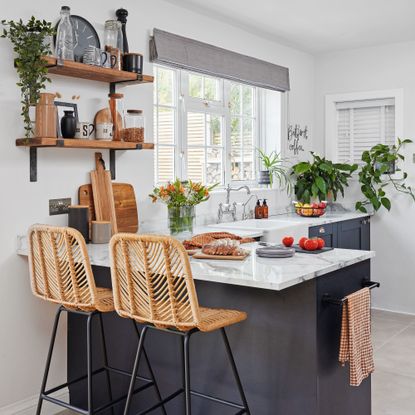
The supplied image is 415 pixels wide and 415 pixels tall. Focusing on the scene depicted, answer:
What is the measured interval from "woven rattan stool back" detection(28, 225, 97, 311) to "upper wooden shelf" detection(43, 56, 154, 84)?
94 cm

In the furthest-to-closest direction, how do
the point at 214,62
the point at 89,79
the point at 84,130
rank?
the point at 214,62
the point at 89,79
the point at 84,130

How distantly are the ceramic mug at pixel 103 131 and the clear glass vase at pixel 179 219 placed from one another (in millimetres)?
598

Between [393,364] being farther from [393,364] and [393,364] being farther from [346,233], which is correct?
[346,233]

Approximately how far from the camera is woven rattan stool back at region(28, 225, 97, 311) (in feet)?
8.53

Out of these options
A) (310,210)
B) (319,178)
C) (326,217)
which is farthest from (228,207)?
(319,178)

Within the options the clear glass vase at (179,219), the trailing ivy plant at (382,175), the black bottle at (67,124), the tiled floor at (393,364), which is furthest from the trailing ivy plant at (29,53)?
the trailing ivy plant at (382,175)

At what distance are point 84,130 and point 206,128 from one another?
1.59m

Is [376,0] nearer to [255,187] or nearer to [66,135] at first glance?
[255,187]

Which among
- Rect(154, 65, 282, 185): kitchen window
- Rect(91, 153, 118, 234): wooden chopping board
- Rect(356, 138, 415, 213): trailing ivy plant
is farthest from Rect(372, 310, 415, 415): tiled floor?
Rect(91, 153, 118, 234): wooden chopping board

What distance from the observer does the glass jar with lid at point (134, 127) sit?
3559 millimetres

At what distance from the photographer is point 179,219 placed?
3.65m

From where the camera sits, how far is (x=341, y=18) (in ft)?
15.2

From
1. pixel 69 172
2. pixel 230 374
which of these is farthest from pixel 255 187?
pixel 230 374

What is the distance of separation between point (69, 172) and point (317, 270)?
1.71m
